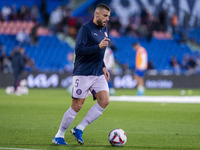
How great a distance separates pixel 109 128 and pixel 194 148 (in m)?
3.22

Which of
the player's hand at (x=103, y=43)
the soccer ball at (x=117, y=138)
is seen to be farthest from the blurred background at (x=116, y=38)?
the player's hand at (x=103, y=43)

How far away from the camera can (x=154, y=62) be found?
38.2m

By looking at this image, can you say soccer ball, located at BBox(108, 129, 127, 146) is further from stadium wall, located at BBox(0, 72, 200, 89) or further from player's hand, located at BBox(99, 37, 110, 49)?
stadium wall, located at BBox(0, 72, 200, 89)

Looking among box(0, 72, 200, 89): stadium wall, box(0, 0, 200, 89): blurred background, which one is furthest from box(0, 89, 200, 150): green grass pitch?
box(0, 0, 200, 89): blurred background

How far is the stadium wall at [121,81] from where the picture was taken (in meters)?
29.9

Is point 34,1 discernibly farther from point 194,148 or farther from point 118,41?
point 194,148

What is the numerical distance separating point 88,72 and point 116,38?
30420mm

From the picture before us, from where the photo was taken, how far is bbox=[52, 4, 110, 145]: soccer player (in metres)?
8.25

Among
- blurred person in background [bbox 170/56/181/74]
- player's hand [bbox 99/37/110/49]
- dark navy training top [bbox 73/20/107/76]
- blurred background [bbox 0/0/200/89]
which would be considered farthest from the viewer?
blurred person in background [bbox 170/56/181/74]

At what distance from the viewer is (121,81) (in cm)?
3212

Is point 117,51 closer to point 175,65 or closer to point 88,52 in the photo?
point 175,65

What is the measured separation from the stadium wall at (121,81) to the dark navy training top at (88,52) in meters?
21.6

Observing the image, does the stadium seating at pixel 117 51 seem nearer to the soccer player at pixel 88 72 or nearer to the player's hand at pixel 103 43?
the soccer player at pixel 88 72


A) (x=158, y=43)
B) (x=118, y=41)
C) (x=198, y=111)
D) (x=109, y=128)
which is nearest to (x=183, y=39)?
(x=158, y=43)
